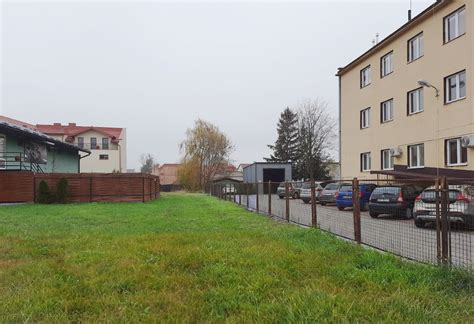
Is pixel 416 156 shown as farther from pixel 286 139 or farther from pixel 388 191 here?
pixel 286 139

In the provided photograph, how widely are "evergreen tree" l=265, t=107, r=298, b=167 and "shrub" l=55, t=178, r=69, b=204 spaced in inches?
1657

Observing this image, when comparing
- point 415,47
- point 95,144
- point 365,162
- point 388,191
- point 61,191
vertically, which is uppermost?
point 415,47

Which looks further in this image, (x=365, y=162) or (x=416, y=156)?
(x=365, y=162)

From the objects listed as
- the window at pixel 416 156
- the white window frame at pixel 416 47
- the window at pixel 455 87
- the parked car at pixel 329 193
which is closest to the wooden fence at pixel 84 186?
the parked car at pixel 329 193

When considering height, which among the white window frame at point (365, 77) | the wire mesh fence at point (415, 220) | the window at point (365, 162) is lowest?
the wire mesh fence at point (415, 220)

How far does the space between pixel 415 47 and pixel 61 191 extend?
67.5 ft

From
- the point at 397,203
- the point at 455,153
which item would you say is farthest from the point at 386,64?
the point at 397,203

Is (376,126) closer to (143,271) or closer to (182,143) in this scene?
(143,271)

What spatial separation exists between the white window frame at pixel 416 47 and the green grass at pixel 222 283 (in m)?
16.6

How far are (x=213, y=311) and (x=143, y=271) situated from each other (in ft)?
6.09

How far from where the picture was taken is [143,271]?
5.61 meters

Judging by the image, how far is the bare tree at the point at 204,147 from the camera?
60.7 meters

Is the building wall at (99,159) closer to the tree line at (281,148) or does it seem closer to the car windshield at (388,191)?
the tree line at (281,148)

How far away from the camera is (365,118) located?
27.0 m
